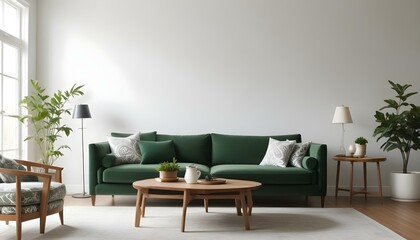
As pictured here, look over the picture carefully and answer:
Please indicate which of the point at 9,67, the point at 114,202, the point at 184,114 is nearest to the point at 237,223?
the point at 114,202

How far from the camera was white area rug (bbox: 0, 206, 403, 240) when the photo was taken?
450 cm

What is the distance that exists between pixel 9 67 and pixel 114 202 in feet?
A: 7.26

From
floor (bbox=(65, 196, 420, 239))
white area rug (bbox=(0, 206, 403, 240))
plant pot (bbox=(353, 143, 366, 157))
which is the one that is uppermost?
plant pot (bbox=(353, 143, 366, 157))

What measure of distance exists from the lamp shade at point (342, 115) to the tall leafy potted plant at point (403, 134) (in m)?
0.36

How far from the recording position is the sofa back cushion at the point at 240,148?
22.6 ft

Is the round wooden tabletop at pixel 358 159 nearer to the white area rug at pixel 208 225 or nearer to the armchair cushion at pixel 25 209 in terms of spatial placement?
the white area rug at pixel 208 225

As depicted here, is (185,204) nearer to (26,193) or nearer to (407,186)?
(26,193)

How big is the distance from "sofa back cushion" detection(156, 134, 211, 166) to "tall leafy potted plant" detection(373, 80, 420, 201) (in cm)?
223

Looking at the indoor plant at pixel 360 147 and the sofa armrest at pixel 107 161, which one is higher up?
the indoor plant at pixel 360 147

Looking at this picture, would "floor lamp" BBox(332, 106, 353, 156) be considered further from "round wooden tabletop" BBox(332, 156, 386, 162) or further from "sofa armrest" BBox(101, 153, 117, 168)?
"sofa armrest" BBox(101, 153, 117, 168)

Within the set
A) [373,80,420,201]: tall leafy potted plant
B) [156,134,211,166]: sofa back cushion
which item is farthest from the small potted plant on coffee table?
[373,80,420,201]: tall leafy potted plant


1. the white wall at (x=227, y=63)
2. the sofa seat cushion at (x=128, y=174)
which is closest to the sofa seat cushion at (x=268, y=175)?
the sofa seat cushion at (x=128, y=174)

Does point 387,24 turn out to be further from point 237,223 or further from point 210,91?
point 237,223

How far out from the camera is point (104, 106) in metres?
7.40
